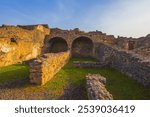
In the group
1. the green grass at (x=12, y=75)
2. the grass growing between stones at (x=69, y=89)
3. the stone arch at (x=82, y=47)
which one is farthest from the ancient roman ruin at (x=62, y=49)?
the green grass at (x=12, y=75)

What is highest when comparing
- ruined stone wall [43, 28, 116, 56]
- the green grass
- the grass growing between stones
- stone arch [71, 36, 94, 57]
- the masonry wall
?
ruined stone wall [43, 28, 116, 56]

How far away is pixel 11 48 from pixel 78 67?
19.5ft

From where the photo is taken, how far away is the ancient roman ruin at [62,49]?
1549 centimetres

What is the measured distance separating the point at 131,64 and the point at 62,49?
67.6 feet

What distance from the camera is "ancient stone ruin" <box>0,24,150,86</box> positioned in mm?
15477

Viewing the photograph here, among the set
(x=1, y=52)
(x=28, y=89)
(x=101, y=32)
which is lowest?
(x=28, y=89)

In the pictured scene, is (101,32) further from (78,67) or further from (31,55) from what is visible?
(78,67)

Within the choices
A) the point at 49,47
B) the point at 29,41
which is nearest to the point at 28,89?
the point at 29,41

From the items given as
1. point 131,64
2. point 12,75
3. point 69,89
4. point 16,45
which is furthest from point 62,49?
point 69,89

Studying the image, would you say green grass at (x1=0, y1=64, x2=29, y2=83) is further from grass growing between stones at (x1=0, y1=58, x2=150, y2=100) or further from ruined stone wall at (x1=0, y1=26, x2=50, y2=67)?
ruined stone wall at (x1=0, y1=26, x2=50, y2=67)

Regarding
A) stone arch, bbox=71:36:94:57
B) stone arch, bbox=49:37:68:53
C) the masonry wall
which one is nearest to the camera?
the masonry wall

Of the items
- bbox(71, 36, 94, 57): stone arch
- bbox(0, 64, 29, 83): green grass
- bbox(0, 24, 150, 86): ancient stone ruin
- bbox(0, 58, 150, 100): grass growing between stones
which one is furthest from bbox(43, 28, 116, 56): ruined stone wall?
bbox(0, 58, 150, 100): grass growing between stones

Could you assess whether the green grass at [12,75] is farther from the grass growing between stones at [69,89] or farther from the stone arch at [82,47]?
the stone arch at [82,47]

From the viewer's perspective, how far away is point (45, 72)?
1554 centimetres
